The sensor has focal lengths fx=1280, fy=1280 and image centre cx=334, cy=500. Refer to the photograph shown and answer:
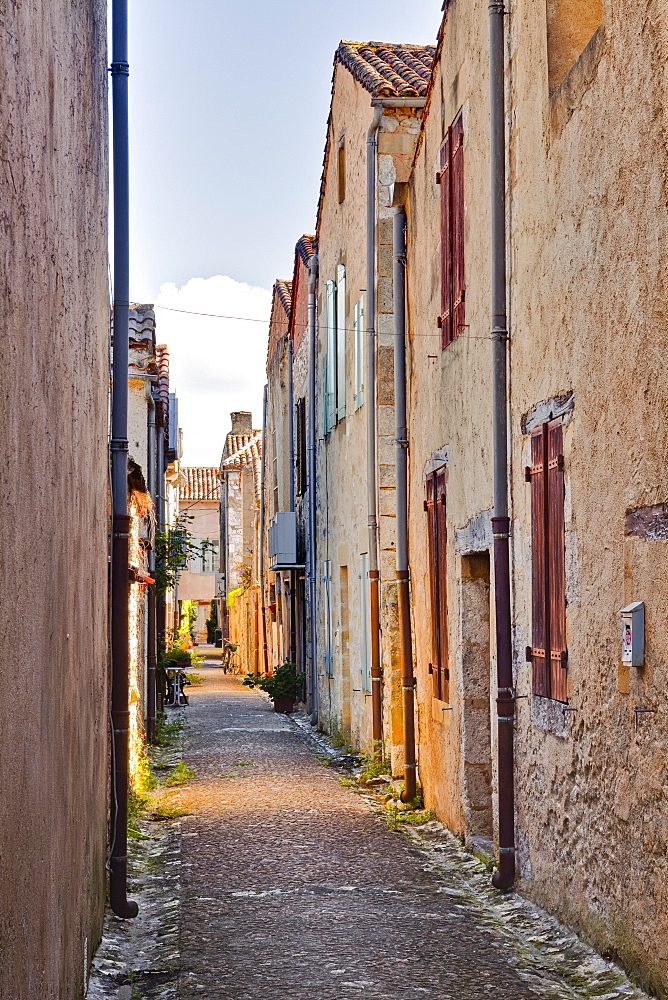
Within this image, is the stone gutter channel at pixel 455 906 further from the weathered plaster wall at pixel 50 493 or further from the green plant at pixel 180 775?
the green plant at pixel 180 775

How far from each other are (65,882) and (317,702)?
44.7ft

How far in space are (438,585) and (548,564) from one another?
10.7 feet

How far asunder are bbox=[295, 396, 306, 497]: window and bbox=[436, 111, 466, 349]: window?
36.4ft

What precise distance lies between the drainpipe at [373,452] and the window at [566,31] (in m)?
5.77

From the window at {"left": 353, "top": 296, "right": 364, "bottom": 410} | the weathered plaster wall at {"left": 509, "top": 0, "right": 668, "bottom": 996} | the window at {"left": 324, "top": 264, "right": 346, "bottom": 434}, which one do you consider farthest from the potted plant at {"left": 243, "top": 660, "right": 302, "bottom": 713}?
the weathered plaster wall at {"left": 509, "top": 0, "right": 668, "bottom": 996}

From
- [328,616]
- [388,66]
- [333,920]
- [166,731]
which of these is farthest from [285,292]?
[333,920]

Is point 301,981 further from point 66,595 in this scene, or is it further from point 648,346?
point 648,346

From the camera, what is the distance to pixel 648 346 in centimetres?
514

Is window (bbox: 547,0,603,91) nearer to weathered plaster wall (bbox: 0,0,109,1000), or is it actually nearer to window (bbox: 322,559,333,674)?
weathered plaster wall (bbox: 0,0,109,1000)

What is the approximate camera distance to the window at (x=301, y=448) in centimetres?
2098

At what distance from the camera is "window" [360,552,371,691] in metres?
13.0

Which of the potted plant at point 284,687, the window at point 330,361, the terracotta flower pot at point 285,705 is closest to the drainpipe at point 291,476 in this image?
the potted plant at point 284,687

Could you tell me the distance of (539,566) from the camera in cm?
693

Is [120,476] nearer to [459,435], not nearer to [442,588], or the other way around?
[459,435]
